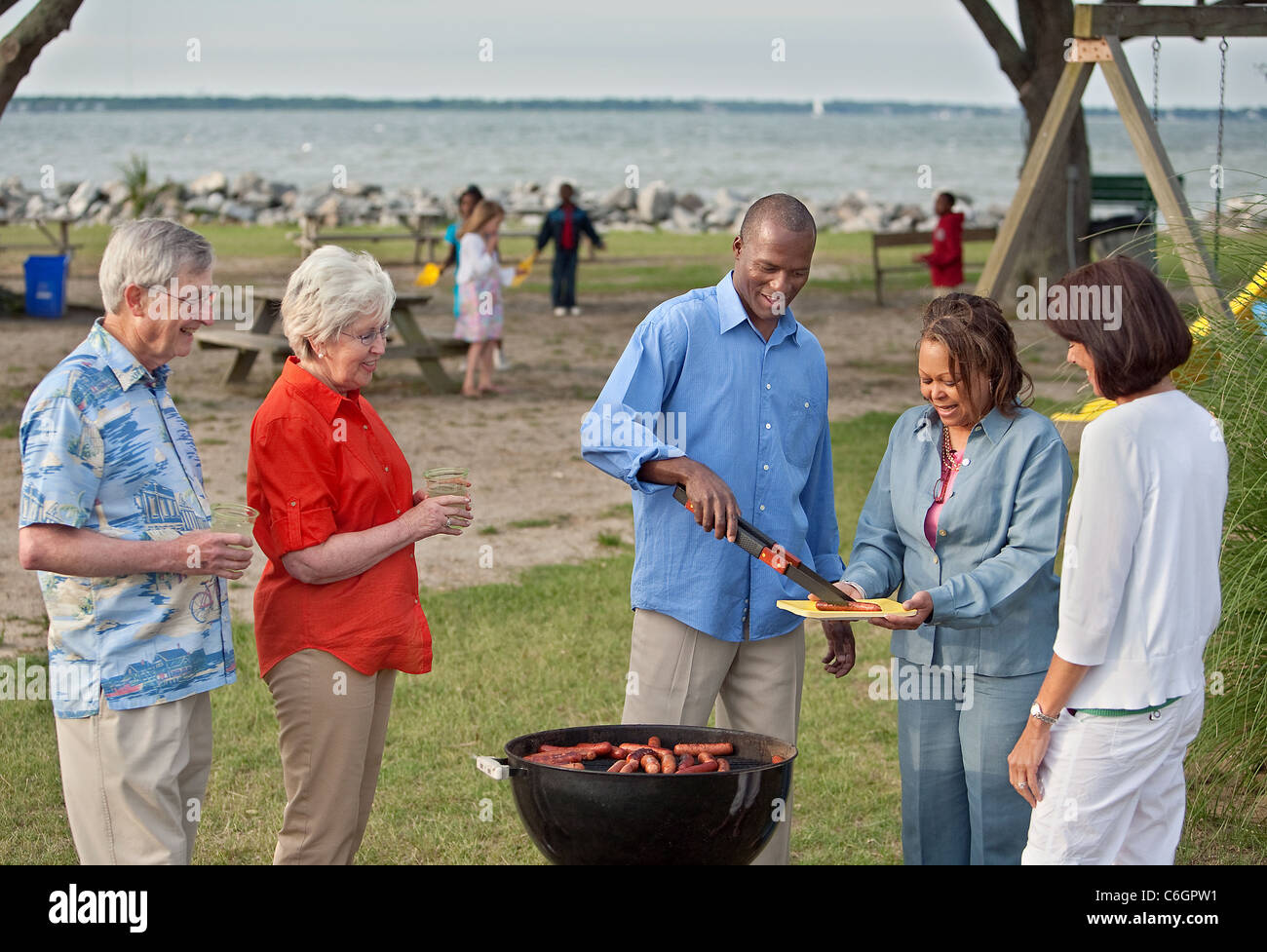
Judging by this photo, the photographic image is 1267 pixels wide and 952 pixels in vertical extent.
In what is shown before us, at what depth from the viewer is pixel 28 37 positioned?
36.8 ft

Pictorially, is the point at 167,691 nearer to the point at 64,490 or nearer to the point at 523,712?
the point at 64,490

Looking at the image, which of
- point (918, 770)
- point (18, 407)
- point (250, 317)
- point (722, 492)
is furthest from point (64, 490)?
point (250, 317)

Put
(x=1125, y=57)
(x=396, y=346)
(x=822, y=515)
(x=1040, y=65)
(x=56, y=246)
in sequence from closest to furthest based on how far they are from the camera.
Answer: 1. (x=822, y=515)
2. (x=1125, y=57)
3. (x=396, y=346)
4. (x=1040, y=65)
5. (x=56, y=246)

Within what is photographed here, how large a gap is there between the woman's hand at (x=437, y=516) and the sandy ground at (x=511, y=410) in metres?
3.44

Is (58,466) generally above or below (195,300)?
below

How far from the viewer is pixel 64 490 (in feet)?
10.3

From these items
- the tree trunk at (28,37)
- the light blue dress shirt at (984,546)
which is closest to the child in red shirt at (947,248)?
the tree trunk at (28,37)

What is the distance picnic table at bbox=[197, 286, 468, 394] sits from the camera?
12953 millimetres

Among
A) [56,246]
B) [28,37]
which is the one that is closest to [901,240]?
[28,37]

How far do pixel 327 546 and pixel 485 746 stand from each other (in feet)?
8.07

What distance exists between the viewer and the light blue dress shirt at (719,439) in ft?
12.4

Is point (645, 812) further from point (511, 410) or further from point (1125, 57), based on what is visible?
point (511, 410)

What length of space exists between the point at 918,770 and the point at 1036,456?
942mm

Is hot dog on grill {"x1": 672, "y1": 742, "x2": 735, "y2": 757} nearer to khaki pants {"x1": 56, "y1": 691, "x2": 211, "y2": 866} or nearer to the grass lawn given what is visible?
khaki pants {"x1": 56, "y1": 691, "x2": 211, "y2": 866}
